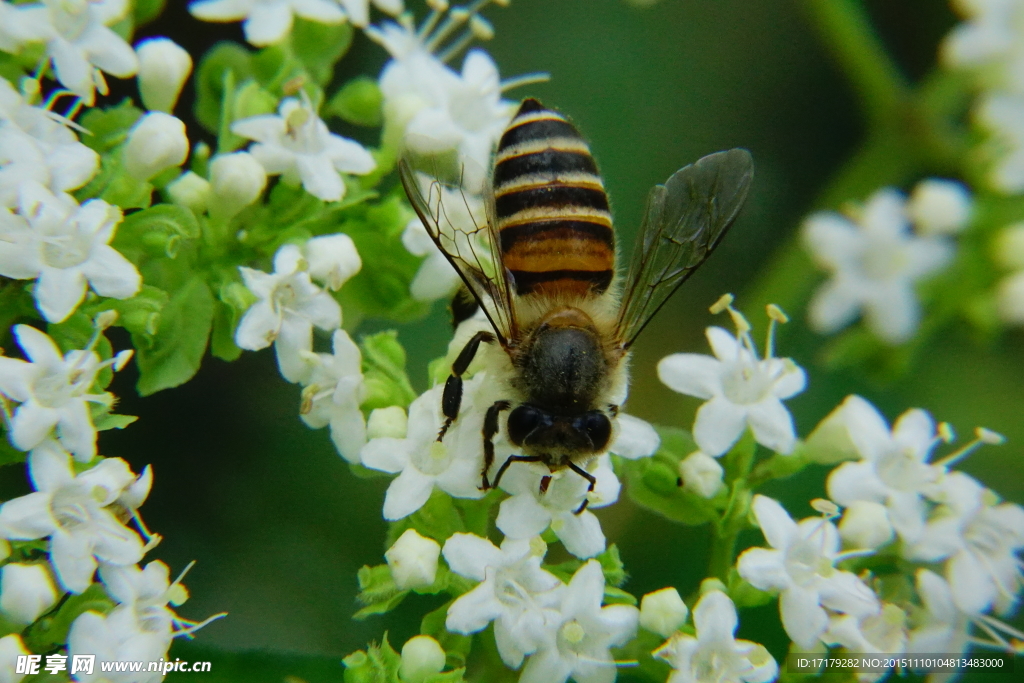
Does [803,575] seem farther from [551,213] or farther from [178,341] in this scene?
[178,341]

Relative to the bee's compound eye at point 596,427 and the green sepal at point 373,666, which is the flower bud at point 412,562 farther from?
the bee's compound eye at point 596,427

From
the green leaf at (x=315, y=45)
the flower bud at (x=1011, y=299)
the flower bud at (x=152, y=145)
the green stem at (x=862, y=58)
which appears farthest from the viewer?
the green stem at (x=862, y=58)

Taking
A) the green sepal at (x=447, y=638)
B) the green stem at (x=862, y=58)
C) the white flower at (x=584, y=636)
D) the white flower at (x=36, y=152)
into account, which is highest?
the green stem at (x=862, y=58)

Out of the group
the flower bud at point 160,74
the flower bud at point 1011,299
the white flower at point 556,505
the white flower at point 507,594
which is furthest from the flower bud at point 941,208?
the flower bud at point 160,74

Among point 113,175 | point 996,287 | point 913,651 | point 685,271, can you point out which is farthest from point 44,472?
point 996,287

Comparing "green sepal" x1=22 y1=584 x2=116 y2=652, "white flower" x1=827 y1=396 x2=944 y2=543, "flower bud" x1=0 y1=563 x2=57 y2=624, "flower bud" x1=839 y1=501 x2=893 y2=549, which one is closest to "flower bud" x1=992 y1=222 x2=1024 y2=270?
"white flower" x1=827 y1=396 x2=944 y2=543

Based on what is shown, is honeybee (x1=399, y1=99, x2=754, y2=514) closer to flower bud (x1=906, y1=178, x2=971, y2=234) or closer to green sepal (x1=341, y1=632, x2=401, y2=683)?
green sepal (x1=341, y1=632, x2=401, y2=683)
